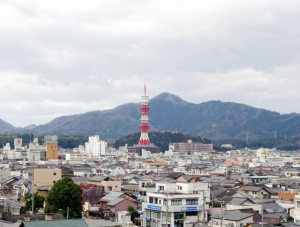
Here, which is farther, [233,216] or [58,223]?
[233,216]

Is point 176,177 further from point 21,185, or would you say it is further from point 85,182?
point 21,185

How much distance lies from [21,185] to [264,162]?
42665 mm

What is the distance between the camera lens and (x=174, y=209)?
22031 millimetres

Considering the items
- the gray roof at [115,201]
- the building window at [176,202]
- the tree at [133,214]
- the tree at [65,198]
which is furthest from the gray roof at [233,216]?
the gray roof at [115,201]

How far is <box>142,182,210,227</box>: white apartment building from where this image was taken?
21.9m

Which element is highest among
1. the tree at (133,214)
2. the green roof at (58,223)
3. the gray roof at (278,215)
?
the green roof at (58,223)

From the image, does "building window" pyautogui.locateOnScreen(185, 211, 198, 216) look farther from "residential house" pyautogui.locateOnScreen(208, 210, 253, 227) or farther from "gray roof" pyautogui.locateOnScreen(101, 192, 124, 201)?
"gray roof" pyautogui.locateOnScreen(101, 192, 124, 201)

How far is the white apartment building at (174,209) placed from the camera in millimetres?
21938

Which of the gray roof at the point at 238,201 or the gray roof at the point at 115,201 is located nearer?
the gray roof at the point at 238,201

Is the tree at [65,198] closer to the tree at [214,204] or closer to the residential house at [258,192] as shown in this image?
the tree at [214,204]

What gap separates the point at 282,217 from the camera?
73.8ft

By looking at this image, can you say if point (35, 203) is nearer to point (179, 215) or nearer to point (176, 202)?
→ point (176, 202)

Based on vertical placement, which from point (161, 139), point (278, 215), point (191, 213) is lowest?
point (278, 215)

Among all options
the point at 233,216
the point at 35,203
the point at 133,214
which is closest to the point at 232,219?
the point at 233,216
